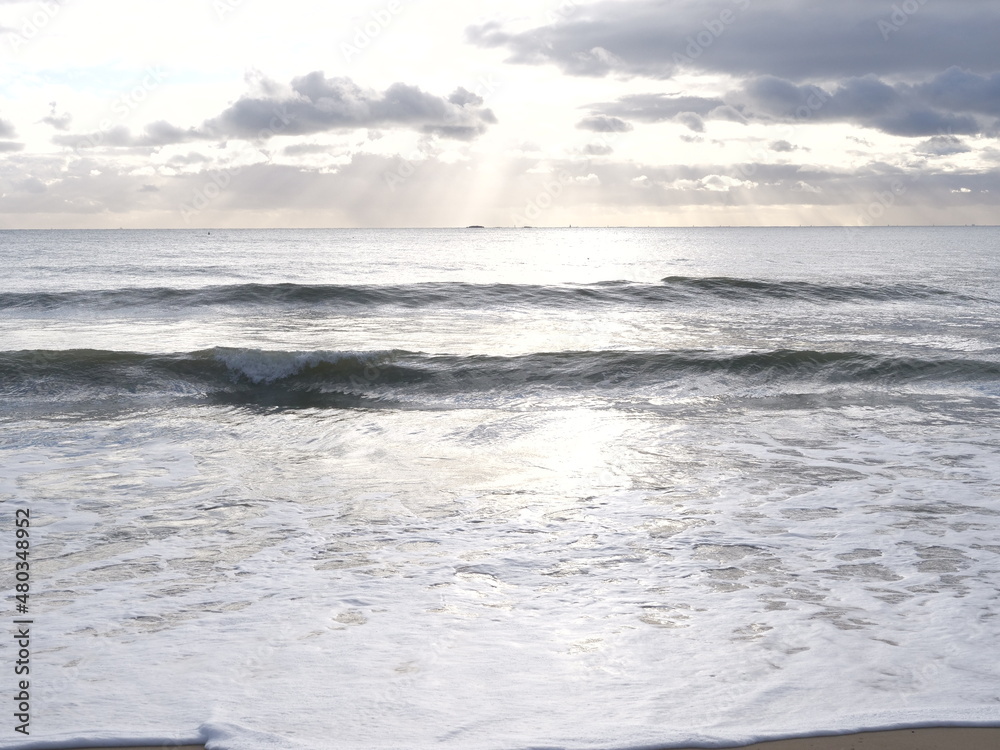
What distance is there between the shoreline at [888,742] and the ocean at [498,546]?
0.08 meters

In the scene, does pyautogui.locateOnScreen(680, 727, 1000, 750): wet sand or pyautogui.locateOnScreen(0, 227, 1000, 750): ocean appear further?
pyautogui.locateOnScreen(0, 227, 1000, 750): ocean

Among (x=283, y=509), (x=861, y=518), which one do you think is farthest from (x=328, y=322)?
(x=861, y=518)

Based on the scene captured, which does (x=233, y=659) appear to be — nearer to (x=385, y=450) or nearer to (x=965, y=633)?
(x=965, y=633)

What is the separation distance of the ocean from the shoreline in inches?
3.0

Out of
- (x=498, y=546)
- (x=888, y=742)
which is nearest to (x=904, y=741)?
(x=888, y=742)

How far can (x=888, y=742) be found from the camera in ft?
11.7

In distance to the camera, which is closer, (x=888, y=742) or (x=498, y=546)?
(x=888, y=742)

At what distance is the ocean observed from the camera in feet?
12.6

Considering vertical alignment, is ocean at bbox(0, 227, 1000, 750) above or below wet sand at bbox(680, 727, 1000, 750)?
above

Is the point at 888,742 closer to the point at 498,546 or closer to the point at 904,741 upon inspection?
the point at 904,741

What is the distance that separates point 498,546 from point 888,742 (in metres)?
3.12

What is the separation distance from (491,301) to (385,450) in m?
18.1

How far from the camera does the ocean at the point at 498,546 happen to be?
3.86m

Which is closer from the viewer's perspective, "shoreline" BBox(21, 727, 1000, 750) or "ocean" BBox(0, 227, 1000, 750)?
"shoreline" BBox(21, 727, 1000, 750)
